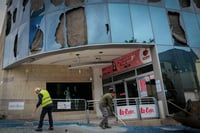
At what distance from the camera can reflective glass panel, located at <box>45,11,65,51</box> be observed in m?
11.0

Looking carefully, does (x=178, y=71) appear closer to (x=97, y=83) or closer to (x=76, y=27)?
(x=97, y=83)

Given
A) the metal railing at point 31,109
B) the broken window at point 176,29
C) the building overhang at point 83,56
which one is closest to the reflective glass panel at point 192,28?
the broken window at point 176,29

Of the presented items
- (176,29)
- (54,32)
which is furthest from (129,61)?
(54,32)

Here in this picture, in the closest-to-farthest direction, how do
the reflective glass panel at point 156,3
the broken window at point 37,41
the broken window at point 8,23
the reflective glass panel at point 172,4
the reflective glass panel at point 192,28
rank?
the broken window at point 37,41 < the reflective glass panel at point 156,3 < the reflective glass panel at point 192,28 < the reflective glass panel at point 172,4 < the broken window at point 8,23

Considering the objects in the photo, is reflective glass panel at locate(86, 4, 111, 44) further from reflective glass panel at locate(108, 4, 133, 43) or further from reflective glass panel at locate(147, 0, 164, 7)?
reflective glass panel at locate(147, 0, 164, 7)

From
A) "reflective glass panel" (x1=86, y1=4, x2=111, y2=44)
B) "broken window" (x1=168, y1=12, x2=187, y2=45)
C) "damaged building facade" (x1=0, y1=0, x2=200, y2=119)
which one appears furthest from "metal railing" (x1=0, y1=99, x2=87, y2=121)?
"broken window" (x1=168, y1=12, x2=187, y2=45)

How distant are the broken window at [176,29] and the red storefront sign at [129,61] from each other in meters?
2.33

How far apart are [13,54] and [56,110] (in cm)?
575

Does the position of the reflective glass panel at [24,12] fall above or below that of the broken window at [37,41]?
above

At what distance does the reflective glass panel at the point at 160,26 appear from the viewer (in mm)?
11038

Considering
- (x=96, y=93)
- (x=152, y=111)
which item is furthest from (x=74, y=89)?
(x=152, y=111)

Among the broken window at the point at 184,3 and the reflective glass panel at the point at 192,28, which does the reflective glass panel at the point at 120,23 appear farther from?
the broken window at the point at 184,3

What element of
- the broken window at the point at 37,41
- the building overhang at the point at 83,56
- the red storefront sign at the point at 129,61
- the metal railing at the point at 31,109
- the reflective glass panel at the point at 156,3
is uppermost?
the reflective glass panel at the point at 156,3

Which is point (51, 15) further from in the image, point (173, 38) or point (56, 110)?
point (173, 38)
